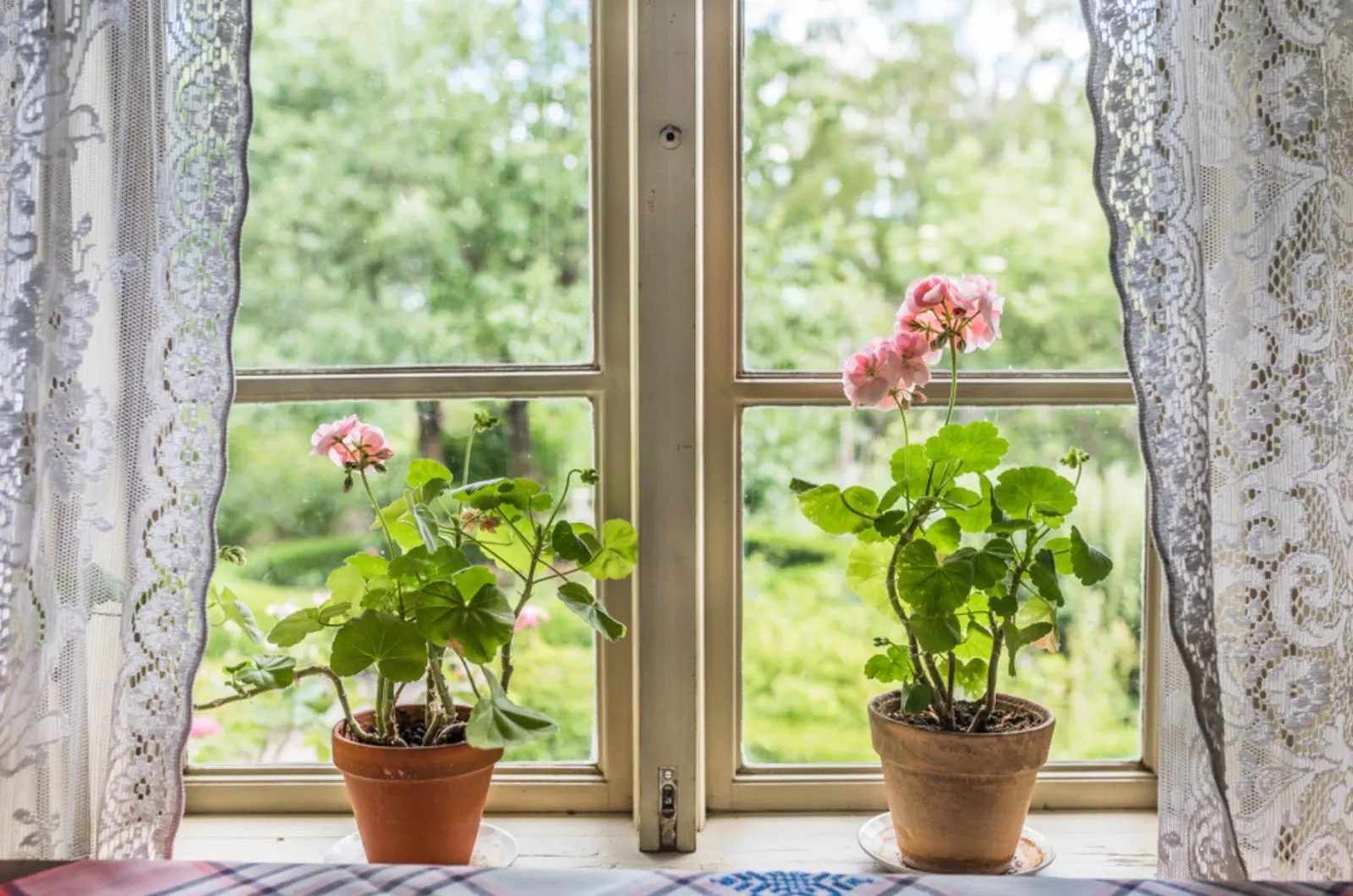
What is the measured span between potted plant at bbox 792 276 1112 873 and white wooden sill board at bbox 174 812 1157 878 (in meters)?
0.14

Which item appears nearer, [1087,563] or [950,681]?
[1087,563]

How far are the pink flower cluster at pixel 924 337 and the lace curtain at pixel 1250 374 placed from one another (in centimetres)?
20

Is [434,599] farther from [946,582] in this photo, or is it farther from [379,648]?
[946,582]

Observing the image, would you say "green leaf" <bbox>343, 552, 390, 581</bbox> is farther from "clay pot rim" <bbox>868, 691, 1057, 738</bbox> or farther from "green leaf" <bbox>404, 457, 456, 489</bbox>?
"clay pot rim" <bbox>868, 691, 1057, 738</bbox>

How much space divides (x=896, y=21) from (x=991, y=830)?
3.56ft

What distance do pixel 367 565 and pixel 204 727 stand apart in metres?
0.47

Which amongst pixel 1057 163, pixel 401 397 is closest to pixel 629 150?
pixel 401 397

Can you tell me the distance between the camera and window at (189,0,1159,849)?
153cm

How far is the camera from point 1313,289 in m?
1.16

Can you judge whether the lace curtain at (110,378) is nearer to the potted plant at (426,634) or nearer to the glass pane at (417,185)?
the potted plant at (426,634)

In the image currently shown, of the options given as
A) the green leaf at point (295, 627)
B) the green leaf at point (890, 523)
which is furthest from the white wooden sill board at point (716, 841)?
the green leaf at point (890, 523)

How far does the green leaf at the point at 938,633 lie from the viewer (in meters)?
1.28

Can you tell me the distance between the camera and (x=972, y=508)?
4.42 ft

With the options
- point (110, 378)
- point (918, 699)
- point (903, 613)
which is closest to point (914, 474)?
point (903, 613)
